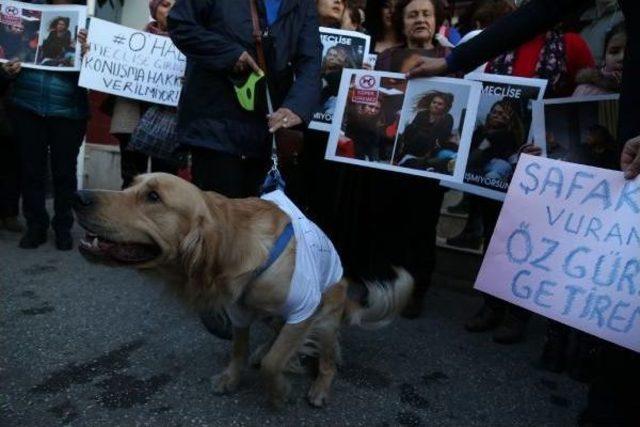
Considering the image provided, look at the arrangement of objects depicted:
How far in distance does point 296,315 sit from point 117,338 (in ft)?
3.59

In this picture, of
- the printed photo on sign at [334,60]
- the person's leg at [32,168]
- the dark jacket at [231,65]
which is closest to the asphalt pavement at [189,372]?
the person's leg at [32,168]

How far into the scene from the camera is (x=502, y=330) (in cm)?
296

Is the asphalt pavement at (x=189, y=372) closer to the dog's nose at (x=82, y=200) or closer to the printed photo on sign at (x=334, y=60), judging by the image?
the dog's nose at (x=82, y=200)

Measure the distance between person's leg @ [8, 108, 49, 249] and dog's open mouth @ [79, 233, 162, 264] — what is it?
7.44ft

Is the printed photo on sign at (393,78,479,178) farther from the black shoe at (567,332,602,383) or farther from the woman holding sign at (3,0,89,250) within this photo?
the woman holding sign at (3,0,89,250)

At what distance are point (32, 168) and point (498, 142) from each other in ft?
10.1

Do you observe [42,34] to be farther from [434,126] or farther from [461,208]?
[461,208]

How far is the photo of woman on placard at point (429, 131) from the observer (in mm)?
2547

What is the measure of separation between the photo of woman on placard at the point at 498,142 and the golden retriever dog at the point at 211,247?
1.07m

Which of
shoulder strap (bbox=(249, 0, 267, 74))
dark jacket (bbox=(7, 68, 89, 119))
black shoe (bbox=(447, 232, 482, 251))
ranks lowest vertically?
black shoe (bbox=(447, 232, 482, 251))

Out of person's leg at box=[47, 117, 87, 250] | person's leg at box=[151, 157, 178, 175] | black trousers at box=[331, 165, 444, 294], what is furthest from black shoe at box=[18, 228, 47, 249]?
black trousers at box=[331, 165, 444, 294]

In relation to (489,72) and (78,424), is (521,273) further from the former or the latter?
(78,424)

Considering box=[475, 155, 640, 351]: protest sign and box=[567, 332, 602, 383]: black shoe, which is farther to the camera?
box=[567, 332, 602, 383]: black shoe

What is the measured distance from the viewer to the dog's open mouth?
5.44ft
